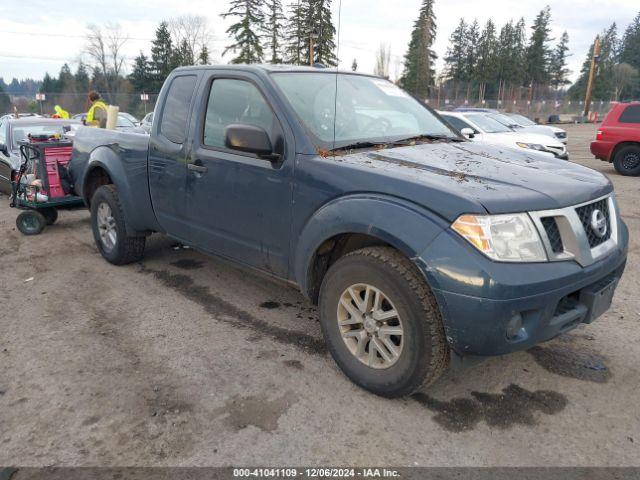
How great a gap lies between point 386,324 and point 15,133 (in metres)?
8.87

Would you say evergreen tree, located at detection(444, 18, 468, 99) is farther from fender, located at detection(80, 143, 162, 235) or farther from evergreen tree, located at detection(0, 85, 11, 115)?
fender, located at detection(80, 143, 162, 235)

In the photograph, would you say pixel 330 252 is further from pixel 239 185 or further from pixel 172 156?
pixel 172 156

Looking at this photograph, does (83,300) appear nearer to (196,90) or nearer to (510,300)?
(196,90)

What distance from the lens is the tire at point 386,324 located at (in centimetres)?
268

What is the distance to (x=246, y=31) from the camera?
44.7 metres

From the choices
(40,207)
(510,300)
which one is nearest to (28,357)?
(510,300)

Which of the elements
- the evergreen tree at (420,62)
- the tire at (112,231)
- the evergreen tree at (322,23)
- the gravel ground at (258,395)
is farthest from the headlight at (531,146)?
the evergreen tree at (420,62)

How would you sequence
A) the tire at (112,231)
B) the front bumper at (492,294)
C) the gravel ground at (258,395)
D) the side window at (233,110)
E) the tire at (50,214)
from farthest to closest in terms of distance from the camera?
the tire at (50,214), the tire at (112,231), the side window at (233,110), the gravel ground at (258,395), the front bumper at (492,294)

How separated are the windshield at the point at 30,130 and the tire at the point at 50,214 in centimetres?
221

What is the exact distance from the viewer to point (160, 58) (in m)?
56.1

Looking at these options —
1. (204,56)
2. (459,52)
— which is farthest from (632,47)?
(204,56)

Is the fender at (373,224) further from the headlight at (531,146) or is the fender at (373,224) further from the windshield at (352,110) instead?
the headlight at (531,146)

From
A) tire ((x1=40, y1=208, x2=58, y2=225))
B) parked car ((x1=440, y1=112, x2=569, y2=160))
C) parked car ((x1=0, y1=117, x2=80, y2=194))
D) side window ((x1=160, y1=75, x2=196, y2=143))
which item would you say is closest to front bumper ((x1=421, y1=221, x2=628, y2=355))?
side window ((x1=160, y1=75, x2=196, y2=143))

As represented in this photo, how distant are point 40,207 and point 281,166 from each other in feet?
16.3
